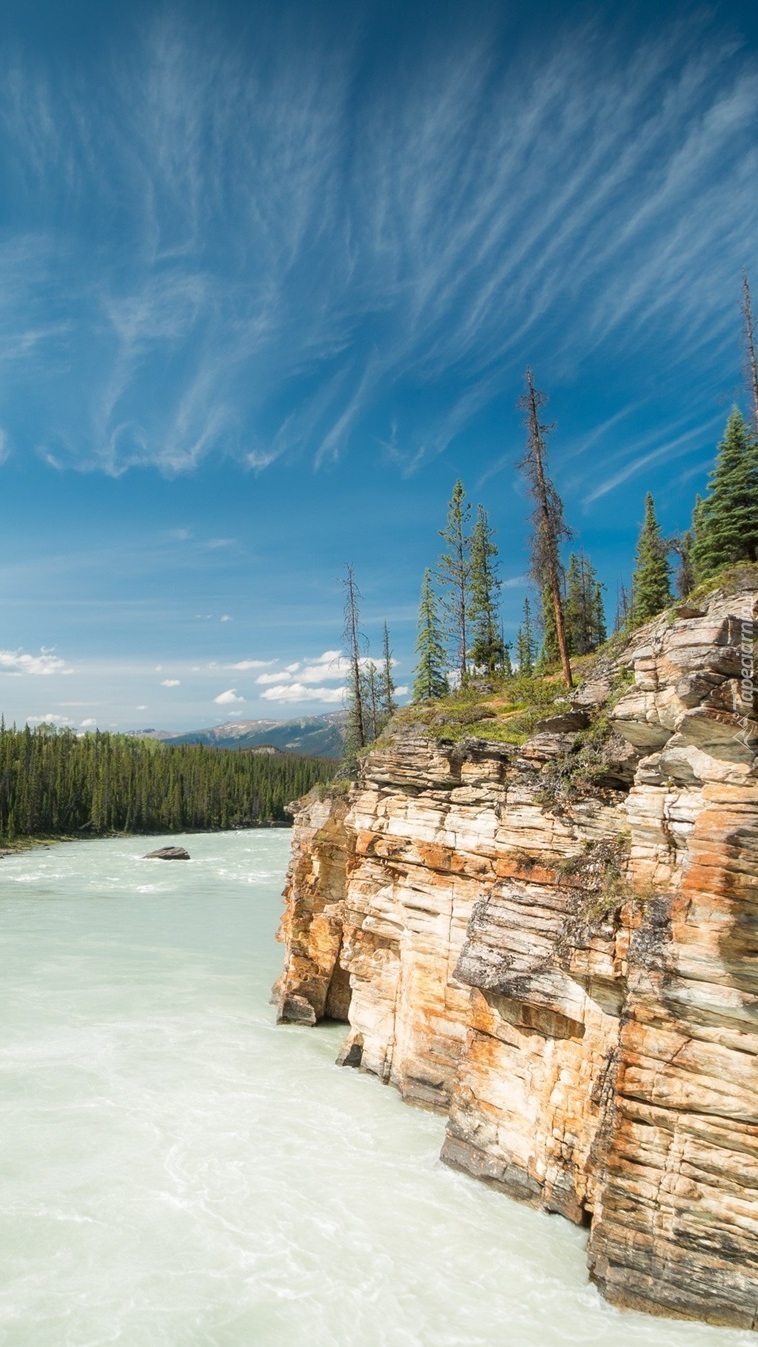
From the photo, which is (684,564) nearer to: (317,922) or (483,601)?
(483,601)

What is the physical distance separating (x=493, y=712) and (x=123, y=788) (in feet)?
318

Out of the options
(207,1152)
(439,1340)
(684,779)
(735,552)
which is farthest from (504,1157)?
(735,552)

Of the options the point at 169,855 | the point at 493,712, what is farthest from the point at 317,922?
the point at 169,855

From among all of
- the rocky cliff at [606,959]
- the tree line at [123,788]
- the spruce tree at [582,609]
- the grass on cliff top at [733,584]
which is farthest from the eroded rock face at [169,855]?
the grass on cliff top at [733,584]

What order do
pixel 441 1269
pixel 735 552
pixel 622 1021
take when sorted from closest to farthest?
pixel 622 1021, pixel 441 1269, pixel 735 552

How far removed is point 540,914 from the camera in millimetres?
14156

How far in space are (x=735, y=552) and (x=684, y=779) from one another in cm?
2415

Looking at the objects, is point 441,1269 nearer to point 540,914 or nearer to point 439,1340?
point 439,1340

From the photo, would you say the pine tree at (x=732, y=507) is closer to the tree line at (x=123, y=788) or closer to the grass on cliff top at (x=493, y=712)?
the grass on cliff top at (x=493, y=712)

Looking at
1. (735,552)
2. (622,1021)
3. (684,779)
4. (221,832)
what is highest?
(735,552)

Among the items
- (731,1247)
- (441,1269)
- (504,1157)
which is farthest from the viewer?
(504,1157)

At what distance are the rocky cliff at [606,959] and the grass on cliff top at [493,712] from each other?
3.73 feet

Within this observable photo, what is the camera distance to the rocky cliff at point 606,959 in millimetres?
10195

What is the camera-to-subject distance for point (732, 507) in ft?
106
